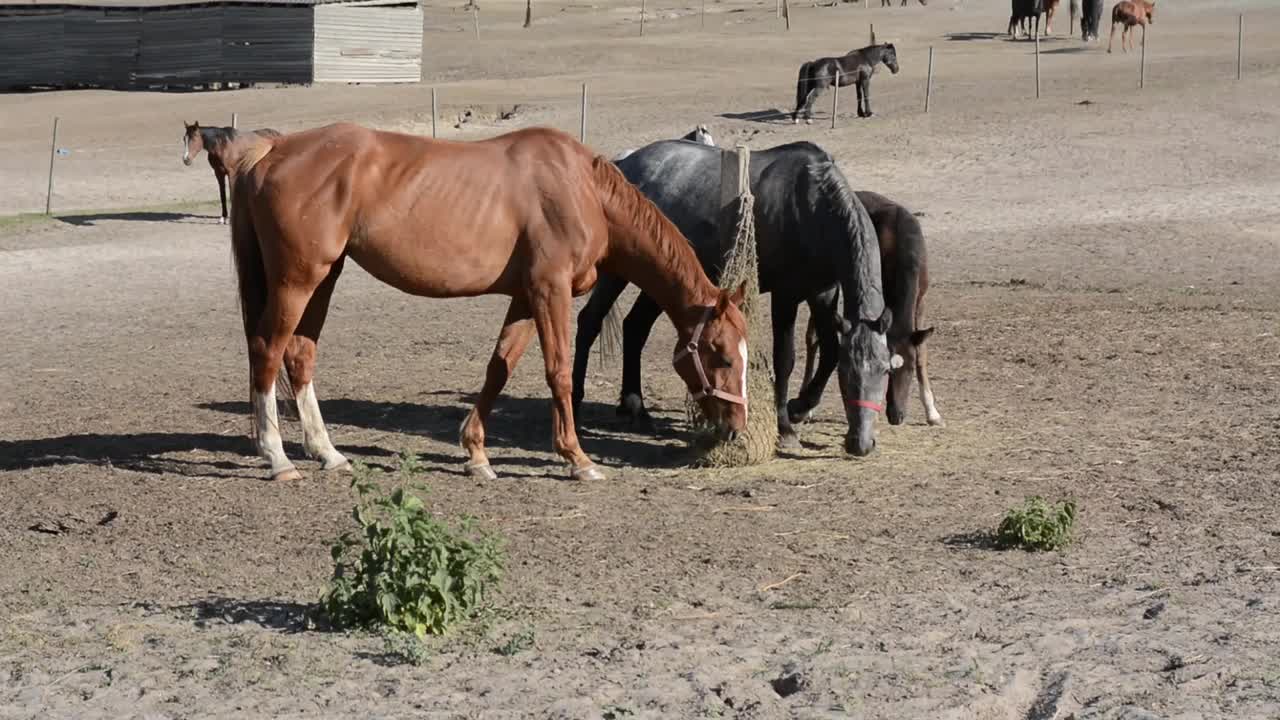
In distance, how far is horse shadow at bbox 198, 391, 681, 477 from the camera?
9562mm

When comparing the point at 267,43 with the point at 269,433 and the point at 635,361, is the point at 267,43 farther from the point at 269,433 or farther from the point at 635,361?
the point at 269,433

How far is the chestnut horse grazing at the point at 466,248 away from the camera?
28.1 ft

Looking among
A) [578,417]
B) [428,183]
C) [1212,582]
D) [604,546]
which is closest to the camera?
[1212,582]

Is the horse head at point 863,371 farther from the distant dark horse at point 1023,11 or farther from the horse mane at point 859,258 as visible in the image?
the distant dark horse at point 1023,11

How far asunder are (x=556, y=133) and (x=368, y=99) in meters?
25.6

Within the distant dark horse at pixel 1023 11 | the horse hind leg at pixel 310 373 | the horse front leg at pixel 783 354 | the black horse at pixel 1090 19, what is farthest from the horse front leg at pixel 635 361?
the black horse at pixel 1090 19

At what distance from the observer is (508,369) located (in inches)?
357

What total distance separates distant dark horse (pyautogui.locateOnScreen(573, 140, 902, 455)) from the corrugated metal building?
28.3 m

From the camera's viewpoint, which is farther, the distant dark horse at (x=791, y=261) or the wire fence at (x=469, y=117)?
the wire fence at (x=469, y=117)

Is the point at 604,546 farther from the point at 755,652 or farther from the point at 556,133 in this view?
the point at 556,133

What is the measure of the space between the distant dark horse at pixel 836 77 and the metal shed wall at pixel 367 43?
42.5ft

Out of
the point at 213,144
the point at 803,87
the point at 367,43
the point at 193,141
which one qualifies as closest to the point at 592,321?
the point at 213,144

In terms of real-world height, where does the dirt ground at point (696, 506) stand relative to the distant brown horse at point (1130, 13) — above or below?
below

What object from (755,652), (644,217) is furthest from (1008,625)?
(644,217)
